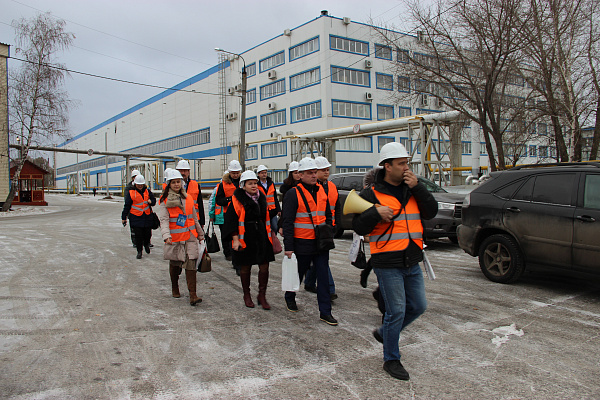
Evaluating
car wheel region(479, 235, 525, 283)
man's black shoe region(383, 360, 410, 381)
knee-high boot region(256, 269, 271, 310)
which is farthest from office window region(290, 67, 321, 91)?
man's black shoe region(383, 360, 410, 381)

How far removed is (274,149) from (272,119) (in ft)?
10.9

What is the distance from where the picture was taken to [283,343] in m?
4.24

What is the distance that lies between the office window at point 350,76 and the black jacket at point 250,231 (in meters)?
35.2

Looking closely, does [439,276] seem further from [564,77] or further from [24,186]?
[24,186]

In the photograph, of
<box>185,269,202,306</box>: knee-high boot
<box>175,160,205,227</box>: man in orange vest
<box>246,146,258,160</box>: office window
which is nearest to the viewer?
<box>185,269,202,306</box>: knee-high boot

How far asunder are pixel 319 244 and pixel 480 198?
3226 mm

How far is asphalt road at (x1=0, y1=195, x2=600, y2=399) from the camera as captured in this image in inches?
130

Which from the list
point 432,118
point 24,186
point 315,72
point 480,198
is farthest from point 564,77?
point 24,186

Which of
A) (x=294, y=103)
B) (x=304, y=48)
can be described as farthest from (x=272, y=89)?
(x=304, y=48)

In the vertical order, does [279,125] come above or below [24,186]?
above

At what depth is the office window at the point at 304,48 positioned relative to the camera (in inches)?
1547

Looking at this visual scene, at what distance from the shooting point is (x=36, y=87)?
27703mm

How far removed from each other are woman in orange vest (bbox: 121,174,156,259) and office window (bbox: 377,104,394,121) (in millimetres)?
34953

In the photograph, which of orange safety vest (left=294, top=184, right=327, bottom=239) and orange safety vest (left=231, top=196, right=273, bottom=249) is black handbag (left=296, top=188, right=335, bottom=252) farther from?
orange safety vest (left=231, top=196, right=273, bottom=249)
